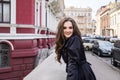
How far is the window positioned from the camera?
17.0 meters

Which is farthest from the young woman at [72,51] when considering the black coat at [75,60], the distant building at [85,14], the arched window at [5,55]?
the distant building at [85,14]

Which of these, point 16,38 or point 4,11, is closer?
point 4,11

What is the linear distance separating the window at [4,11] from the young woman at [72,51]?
1394 cm

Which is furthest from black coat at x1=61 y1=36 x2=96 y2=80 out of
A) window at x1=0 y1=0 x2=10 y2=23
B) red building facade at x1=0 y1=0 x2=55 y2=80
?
window at x1=0 y1=0 x2=10 y2=23

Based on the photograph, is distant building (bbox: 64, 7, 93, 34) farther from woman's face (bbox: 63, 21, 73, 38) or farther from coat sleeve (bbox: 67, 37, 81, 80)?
coat sleeve (bbox: 67, 37, 81, 80)

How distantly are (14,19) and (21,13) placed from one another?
0.54 m

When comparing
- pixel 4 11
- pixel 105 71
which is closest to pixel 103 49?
pixel 105 71

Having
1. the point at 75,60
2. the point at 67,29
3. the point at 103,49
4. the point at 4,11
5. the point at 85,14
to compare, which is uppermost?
the point at 85,14

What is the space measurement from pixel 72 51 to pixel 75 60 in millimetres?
89

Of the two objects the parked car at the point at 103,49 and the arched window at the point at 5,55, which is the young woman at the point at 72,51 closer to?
the arched window at the point at 5,55

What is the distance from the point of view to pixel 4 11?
679 inches

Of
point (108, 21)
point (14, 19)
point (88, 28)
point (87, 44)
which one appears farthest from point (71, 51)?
point (88, 28)

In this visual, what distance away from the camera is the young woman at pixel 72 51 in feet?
10.3

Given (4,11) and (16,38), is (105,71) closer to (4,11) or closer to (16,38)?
(16,38)
